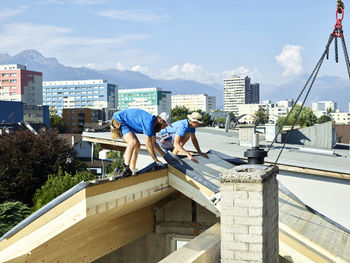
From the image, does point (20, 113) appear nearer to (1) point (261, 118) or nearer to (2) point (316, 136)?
(1) point (261, 118)

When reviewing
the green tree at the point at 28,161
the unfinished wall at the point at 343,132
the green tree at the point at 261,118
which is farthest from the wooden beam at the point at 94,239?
the unfinished wall at the point at 343,132

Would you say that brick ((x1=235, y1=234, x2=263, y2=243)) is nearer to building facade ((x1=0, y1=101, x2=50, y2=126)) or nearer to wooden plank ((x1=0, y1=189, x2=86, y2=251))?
wooden plank ((x1=0, y1=189, x2=86, y2=251))

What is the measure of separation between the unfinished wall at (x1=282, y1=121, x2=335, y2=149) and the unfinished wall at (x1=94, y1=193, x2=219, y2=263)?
11.5m

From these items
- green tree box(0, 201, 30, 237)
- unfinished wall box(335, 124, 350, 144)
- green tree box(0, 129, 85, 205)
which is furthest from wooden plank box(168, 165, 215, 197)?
unfinished wall box(335, 124, 350, 144)

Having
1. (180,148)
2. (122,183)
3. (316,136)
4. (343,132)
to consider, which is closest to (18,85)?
(343,132)

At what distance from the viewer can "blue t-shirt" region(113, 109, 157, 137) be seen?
8.02 m

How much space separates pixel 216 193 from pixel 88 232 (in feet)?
7.69

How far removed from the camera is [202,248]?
20.4ft

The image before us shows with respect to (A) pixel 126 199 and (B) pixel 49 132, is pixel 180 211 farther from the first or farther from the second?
(B) pixel 49 132

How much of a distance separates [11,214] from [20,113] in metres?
87.1

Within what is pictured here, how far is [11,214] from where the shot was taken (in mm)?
18922

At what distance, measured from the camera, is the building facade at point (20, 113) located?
315 ft

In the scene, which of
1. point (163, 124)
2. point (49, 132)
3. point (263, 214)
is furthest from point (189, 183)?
point (49, 132)

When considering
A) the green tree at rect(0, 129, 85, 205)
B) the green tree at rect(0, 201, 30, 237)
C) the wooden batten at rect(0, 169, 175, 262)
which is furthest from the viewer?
the green tree at rect(0, 129, 85, 205)
